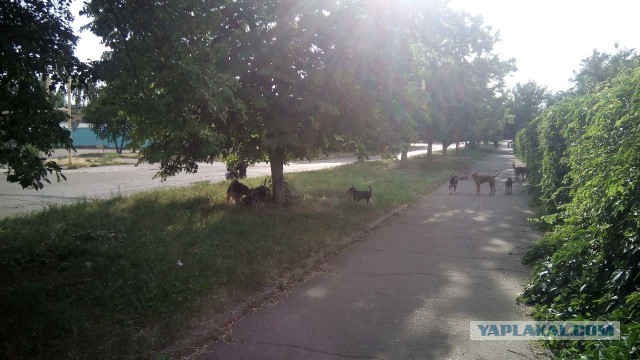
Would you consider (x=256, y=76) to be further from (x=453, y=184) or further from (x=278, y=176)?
(x=453, y=184)

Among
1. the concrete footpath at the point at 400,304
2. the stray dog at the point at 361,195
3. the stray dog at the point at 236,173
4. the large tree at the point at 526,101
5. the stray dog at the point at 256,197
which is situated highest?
the large tree at the point at 526,101

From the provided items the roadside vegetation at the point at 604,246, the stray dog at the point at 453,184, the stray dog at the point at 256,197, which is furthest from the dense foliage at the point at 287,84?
the stray dog at the point at 453,184

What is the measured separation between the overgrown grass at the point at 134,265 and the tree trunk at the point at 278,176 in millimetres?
743

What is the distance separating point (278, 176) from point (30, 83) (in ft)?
22.9

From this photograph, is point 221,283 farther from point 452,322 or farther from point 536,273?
point 536,273

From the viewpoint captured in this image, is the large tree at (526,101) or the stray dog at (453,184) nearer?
the stray dog at (453,184)

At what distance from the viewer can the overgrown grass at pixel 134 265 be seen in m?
4.16

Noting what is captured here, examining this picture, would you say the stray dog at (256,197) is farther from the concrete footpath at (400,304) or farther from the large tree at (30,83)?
the large tree at (30,83)

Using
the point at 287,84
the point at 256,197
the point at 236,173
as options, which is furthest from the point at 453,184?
the point at 287,84

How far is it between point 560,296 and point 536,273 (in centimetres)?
103

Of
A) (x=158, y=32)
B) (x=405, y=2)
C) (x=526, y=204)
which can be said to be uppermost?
Result: (x=405, y=2)

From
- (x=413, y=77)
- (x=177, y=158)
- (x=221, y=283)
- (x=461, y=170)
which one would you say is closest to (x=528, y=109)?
(x=461, y=170)

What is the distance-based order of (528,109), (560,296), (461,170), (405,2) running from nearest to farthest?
(560,296), (405,2), (461,170), (528,109)

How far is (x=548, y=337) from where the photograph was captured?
4.29 m
